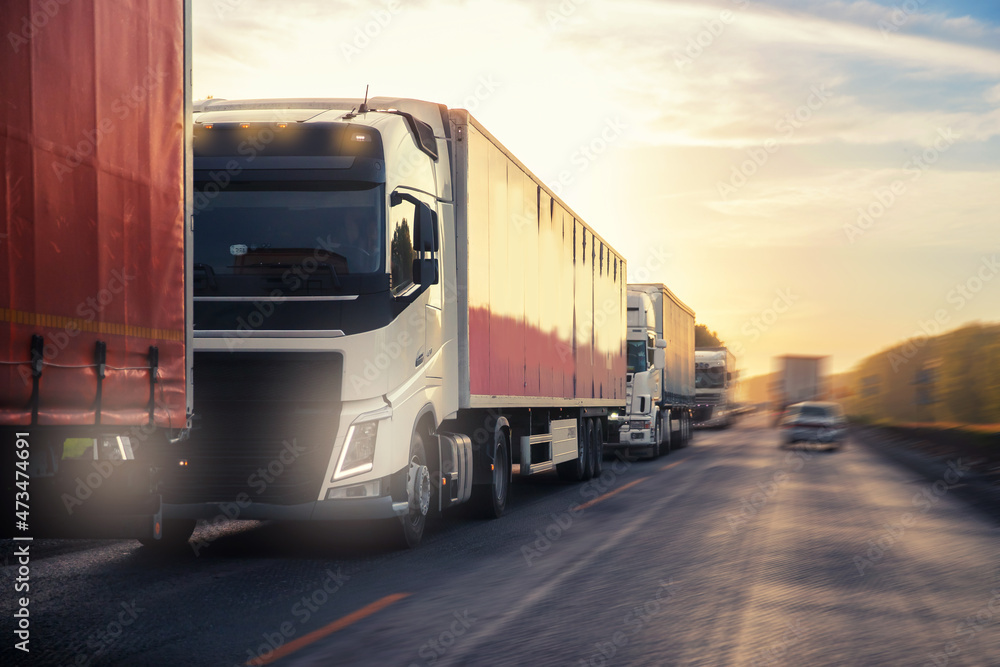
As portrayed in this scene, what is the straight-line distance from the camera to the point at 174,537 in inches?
391

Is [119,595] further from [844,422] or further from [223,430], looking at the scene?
[844,422]

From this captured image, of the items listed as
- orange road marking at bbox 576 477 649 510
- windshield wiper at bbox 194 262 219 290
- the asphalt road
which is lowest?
orange road marking at bbox 576 477 649 510

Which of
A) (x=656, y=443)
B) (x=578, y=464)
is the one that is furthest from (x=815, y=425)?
(x=578, y=464)

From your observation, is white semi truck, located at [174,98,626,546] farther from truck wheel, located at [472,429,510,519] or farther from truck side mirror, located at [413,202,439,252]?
truck wheel, located at [472,429,510,519]

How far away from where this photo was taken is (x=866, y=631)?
6496 mm

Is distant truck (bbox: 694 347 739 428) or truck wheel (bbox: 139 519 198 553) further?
distant truck (bbox: 694 347 739 428)

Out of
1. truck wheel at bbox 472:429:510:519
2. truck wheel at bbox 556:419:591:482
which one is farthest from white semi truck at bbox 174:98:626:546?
truck wheel at bbox 556:419:591:482

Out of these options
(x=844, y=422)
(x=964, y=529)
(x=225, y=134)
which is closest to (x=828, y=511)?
(x=964, y=529)

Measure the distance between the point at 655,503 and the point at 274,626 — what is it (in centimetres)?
895

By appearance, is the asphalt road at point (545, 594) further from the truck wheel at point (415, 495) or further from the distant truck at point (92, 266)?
the distant truck at point (92, 266)

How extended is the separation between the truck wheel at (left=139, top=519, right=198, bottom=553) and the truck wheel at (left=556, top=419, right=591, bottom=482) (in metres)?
9.37

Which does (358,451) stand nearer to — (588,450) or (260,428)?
(260,428)

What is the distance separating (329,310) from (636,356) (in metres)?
18.5

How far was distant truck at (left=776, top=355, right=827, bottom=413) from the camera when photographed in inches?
2461
